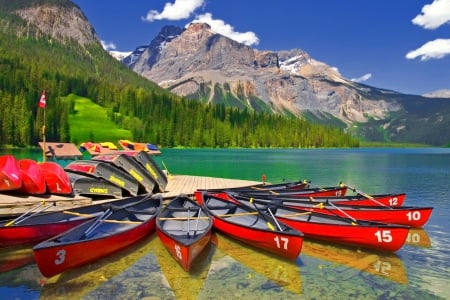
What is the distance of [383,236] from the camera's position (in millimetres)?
15859

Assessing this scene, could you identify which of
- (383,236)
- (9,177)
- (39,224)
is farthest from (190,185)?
(383,236)

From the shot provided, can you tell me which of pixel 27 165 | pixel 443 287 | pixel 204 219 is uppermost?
pixel 27 165

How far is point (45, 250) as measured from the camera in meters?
11.7

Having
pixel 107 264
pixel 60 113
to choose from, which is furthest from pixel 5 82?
pixel 107 264

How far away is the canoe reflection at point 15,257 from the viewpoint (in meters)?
13.9

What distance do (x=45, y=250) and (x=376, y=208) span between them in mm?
17433

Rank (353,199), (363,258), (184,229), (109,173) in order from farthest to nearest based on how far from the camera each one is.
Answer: (353,199) < (109,173) < (184,229) < (363,258)

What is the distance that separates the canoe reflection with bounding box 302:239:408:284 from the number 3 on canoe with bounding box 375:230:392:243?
794 millimetres

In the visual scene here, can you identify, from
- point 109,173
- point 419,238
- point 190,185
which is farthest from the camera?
point 190,185

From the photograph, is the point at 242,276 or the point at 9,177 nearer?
the point at 242,276

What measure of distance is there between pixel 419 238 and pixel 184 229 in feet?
43.8

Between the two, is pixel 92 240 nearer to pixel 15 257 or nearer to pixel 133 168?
pixel 15 257

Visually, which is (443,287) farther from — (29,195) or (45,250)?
(29,195)

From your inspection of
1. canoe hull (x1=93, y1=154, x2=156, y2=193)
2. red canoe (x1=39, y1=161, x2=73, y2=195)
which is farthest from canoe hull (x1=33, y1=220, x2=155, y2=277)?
canoe hull (x1=93, y1=154, x2=156, y2=193)
